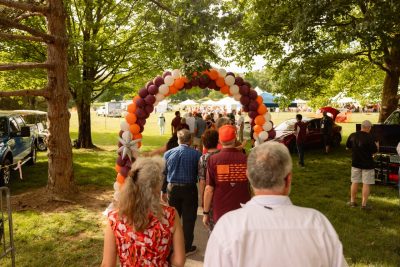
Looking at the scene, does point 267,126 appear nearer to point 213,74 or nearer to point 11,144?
point 213,74

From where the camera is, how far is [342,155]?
1608 cm

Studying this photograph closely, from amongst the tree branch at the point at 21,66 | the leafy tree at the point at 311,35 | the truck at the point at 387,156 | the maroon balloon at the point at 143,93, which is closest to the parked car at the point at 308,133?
the leafy tree at the point at 311,35

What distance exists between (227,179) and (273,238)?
2530mm

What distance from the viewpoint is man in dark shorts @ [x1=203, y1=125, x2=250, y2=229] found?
444 cm

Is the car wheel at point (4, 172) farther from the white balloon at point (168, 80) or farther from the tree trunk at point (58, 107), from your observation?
the white balloon at point (168, 80)

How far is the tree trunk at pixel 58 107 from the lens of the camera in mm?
8484

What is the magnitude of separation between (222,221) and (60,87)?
25.0ft

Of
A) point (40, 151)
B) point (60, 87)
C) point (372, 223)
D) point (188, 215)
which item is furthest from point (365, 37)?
point (40, 151)

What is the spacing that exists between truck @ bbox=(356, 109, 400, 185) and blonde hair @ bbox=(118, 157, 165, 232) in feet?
25.5

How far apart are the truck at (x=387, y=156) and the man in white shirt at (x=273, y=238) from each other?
781cm

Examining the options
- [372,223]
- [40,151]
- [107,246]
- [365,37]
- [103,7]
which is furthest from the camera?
[40,151]

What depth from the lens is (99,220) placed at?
7566 mm

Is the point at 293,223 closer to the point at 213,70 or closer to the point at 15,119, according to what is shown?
the point at 213,70

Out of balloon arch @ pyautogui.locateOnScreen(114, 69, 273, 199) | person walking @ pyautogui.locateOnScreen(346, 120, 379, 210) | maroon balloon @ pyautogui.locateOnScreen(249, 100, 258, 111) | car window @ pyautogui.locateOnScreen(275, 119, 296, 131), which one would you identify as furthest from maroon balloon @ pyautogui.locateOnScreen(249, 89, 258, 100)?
car window @ pyautogui.locateOnScreen(275, 119, 296, 131)
